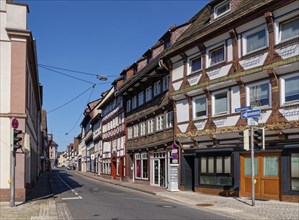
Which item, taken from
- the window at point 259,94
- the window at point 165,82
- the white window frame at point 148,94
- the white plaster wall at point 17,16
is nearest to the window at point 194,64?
the window at point 165,82

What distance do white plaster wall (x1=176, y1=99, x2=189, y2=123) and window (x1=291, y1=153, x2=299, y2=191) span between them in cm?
852

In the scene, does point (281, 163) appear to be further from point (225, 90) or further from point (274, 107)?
point (225, 90)

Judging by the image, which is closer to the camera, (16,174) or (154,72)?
(16,174)

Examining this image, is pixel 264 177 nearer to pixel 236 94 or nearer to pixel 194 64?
pixel 236 94

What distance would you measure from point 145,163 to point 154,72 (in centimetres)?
819

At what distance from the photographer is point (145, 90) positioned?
114ft

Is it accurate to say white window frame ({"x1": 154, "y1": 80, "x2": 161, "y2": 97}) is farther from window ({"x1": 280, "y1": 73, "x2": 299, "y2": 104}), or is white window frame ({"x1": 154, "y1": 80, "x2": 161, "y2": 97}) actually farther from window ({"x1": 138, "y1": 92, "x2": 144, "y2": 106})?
window ({"x1": 280, "y1": 73, "x2": 299, "y2": 104})

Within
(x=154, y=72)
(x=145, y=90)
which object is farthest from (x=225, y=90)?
(x=145, y=90)

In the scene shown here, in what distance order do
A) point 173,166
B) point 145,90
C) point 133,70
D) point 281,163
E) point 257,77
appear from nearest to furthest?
point 281,163, point 257,77, point 173,166, point 145,90, point 133,70

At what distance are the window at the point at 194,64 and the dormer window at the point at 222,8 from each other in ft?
8.80

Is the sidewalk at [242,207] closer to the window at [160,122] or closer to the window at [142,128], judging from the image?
the window at [160,122]

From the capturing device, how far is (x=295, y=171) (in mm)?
17703

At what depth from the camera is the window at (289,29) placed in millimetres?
17844

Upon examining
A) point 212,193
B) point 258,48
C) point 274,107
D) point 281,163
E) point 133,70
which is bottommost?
point 212,193
